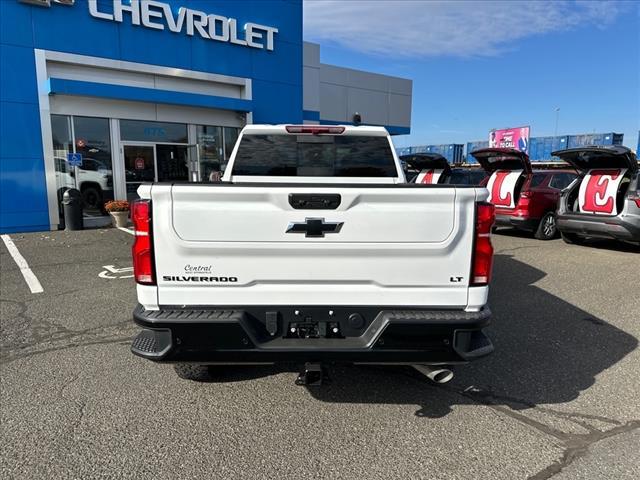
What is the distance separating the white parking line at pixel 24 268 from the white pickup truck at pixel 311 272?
15.9ft

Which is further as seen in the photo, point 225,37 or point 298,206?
point 225,37

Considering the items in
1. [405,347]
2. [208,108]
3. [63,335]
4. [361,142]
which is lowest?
[63,335]

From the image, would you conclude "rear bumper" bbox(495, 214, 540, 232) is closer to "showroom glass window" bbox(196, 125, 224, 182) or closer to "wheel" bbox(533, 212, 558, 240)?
"wheel" bbox(533, 212, 558, 240)

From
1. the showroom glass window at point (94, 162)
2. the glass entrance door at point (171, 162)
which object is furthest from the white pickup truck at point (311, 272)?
the glass entrance door at point (171, 162)

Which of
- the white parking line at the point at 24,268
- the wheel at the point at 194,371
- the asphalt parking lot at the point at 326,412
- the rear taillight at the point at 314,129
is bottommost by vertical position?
the white parking line at the point at 24,268

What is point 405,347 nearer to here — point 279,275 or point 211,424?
point 279,275

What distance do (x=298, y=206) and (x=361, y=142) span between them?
220 cm

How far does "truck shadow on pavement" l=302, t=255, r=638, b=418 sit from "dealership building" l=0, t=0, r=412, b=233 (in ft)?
30.8

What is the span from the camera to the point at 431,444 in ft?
9.75

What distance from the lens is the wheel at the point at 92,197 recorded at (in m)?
13.7

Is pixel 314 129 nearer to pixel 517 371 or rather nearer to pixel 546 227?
pixel 517 371

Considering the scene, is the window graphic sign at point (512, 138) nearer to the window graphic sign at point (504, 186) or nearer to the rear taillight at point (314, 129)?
the window graphic sign at point (504, 186)

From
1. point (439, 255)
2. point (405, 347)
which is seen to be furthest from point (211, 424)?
point (439, 255)

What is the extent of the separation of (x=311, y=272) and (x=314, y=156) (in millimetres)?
2123
